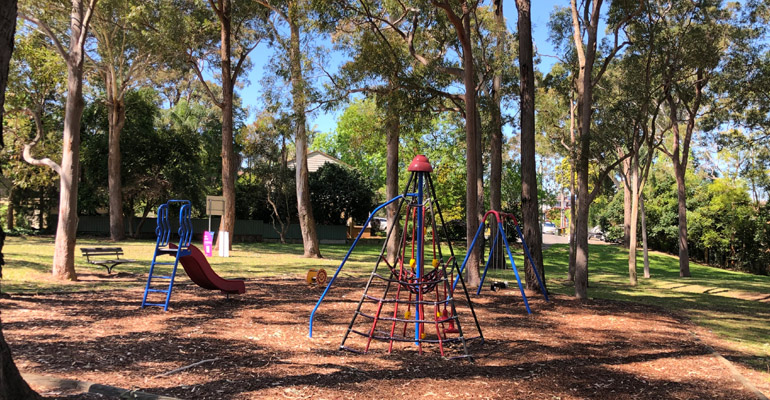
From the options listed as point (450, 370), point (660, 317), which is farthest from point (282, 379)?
point (660, 317)

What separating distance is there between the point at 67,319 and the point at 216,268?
8.74 m

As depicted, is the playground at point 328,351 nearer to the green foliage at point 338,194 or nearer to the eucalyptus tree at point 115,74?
the eucalyptus tree at point 115,74

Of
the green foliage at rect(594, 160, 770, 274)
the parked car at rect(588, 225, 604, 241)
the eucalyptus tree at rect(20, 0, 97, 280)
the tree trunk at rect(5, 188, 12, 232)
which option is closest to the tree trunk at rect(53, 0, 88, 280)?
the eucalyptus tree at rect(20, 0, 97, 280)

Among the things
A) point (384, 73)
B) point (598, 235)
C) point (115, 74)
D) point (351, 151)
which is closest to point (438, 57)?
point (384, 73)

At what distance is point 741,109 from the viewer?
808 inches

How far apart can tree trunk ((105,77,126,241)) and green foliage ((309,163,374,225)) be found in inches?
442

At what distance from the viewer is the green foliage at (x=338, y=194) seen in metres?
35.6

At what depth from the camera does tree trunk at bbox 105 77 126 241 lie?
1104 inches

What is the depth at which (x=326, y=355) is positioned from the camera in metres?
6.84

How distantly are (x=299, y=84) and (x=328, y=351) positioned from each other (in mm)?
11247

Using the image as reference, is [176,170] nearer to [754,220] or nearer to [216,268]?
[216,268]

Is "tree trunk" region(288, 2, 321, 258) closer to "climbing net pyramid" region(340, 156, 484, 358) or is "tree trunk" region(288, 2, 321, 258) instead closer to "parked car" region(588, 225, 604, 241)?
"climbing net pyramid" region(340, 156, 484, 358)

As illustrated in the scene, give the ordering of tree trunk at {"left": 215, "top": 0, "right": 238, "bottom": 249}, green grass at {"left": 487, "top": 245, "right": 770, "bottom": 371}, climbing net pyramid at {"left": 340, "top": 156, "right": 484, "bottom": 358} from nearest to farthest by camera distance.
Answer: climbing net pyramid at {"left": 340, "top": 156, "right": 484, "bottom": 358}, green grass at {"left": 487, "top": 245, "right": 770, "bottom": 371}, tree trunk at {"left": 215, "top": 0, "right": 238, "bottom": 249}

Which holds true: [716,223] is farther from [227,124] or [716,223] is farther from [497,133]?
[227,124]
